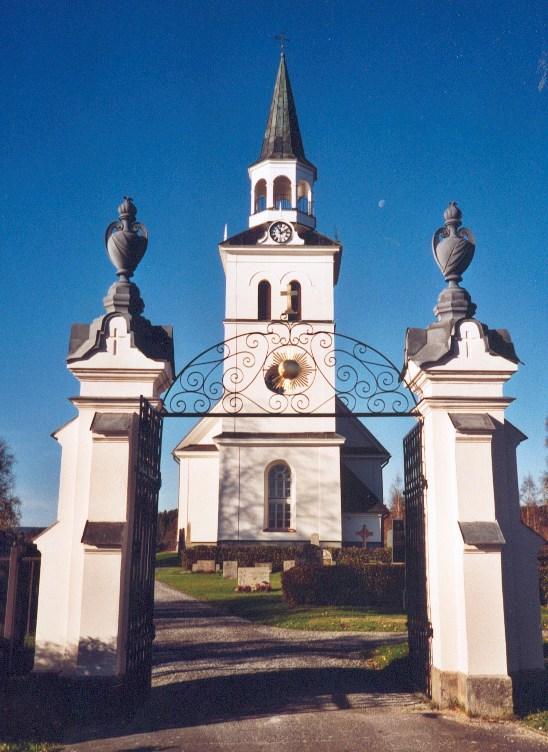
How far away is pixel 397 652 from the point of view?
12039 millimetres

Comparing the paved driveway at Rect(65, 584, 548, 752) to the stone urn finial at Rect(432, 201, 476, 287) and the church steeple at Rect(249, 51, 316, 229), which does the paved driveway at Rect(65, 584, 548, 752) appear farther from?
the church steeple at Rect(249, 51, 316, 229)

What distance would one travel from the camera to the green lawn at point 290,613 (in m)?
15.9

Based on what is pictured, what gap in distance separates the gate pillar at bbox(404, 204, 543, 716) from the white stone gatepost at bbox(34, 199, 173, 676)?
333 cm

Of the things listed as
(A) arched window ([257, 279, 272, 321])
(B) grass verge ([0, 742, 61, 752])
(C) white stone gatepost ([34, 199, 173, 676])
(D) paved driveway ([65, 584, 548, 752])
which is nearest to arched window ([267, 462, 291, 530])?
(A) arched window ([257, 279, 272, 321])

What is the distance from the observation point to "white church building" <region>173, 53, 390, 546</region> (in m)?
30.6

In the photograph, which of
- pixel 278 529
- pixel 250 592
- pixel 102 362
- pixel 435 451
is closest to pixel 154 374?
pixel 102 362

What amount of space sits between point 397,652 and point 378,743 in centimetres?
511

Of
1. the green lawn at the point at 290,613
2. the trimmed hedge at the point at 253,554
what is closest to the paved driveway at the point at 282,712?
the green lawn at the point at 290,613

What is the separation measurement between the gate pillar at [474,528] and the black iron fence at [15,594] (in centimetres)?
457

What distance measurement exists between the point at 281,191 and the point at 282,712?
30.3 m

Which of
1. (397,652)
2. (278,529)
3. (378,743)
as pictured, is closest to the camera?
(378,743)

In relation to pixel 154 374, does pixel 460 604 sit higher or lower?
lower

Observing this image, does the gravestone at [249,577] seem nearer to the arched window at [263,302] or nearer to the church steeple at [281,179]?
the arched window at [263,302]

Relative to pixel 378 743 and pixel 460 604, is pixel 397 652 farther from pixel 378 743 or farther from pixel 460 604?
pixel 378 743
